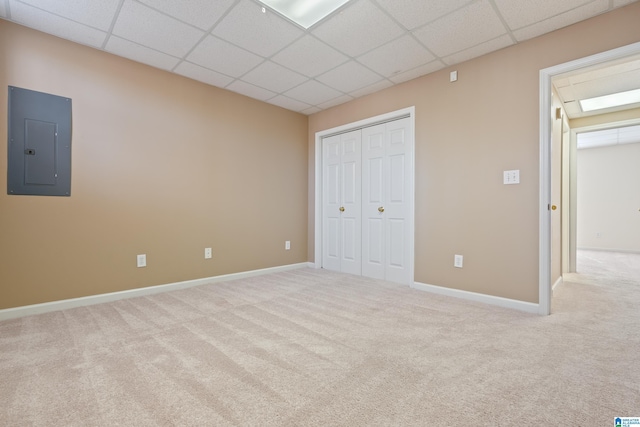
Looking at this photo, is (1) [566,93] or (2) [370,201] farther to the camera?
(2) [370,201]

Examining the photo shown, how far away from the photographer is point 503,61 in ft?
9.29

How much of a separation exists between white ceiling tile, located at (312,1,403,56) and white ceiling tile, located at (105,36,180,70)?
1.67 meters

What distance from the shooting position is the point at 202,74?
3395mm

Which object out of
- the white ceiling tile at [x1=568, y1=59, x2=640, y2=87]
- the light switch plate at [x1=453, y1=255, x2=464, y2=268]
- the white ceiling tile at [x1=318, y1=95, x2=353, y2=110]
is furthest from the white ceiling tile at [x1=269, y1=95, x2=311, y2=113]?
the white ceiling tile at [x1=568, y1=59, x2=640, y2=87]

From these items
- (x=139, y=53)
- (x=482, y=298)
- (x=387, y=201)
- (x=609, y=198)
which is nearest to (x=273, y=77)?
(x=139, y=53)

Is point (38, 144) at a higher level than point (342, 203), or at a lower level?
higher

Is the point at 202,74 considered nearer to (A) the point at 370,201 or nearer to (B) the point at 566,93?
(A) the point at 370,201

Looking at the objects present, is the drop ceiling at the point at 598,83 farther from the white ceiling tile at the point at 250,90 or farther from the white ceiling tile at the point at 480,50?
the white ceiling tile at the point at 250,90

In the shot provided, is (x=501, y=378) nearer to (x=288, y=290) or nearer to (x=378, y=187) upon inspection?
(x=288, y=290)

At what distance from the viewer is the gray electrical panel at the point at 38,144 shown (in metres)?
2.50

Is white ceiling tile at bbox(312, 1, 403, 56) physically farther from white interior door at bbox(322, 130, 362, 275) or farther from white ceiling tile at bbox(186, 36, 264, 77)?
white interior door at bbox(322, 130, 362, 275)

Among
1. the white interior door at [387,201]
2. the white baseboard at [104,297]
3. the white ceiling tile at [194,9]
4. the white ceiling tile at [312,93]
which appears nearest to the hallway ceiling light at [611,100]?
the white interior door at [387,201]

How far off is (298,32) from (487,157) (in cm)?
224

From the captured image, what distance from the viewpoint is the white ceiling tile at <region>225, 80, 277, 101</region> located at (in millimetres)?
3677
